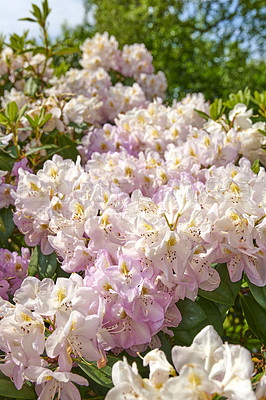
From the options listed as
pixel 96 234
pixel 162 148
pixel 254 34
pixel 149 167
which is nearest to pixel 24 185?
pixel 96 234

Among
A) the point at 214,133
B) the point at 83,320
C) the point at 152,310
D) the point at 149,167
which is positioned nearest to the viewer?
the point at 83,320

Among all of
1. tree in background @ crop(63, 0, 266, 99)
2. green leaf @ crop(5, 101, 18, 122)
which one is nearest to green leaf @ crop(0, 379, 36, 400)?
green leaf @ crop(5, 101, 18, 122)

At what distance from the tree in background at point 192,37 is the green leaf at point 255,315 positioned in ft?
12.9

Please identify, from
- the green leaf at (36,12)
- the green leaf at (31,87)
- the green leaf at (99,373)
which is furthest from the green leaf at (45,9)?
the green leaf at (99,373)

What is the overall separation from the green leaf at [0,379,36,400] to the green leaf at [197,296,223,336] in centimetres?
47

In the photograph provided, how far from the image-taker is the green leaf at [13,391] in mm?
990

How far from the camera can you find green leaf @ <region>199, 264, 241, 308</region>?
1.16 m

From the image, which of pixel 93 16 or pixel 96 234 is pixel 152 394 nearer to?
pixel 96 234

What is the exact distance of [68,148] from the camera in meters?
2.05

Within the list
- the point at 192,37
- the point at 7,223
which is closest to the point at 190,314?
the point at 7,223

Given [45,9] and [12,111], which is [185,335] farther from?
[45,9]

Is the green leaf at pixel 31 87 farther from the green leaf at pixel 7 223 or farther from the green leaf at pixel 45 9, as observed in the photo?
the green leaf at pixel 7 223

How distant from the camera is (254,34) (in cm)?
951

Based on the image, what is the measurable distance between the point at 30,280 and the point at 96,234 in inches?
8.2
